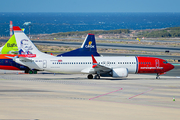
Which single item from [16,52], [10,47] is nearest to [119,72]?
[16,52]

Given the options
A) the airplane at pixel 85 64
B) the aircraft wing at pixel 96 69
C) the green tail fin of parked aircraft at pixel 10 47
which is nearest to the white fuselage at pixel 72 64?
the airplane at pixel 85 64

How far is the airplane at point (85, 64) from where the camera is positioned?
2037 inches

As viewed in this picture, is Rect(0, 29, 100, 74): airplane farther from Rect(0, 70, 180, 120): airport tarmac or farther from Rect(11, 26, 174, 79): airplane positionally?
Rect(0, 70, 180, 120): airport tarmac

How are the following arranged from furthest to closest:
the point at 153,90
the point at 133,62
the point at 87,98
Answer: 1. the point at 133,62
2. the point at 153,90
3. the point at 87,98

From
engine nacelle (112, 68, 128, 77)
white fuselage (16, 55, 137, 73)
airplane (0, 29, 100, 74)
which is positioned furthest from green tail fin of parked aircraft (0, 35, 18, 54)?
engine nacelle (112, 68, 128, 77)

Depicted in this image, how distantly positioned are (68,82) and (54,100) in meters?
14.4

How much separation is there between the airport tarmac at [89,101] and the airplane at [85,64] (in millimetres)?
4054

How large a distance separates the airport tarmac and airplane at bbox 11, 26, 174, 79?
4.05 metres

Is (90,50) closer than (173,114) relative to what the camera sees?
No

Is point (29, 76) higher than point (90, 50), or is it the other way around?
point (90, 50)

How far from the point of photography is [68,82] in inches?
1922

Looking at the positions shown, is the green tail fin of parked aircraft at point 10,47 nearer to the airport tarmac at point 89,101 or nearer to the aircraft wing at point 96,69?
the airport tarmac at point 89,101

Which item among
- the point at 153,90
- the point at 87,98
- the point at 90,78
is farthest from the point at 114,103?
the point at 90,78

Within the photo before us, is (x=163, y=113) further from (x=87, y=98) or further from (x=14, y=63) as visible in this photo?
(x=14, y=63)
